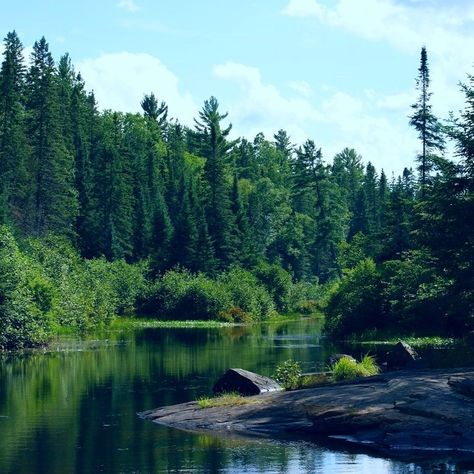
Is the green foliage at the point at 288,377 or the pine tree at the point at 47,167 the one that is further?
the pine tree at the point at 47,167

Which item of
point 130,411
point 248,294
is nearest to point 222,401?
point 130,411

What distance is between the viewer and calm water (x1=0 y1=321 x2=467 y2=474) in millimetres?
27312

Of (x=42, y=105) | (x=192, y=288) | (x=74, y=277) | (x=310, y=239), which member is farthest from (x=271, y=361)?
(x=310, y=239)

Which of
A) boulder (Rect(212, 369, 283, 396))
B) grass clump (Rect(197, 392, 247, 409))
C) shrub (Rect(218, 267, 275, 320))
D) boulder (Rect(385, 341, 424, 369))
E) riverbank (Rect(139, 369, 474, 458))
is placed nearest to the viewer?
riverbank (Rect(139, 369, 474, 458))

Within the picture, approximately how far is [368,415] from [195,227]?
9445 cm

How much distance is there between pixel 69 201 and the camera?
393 feet

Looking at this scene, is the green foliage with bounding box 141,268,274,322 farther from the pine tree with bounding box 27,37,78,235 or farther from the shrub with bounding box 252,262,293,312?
the pine tree with bounding box 27,37,78,235

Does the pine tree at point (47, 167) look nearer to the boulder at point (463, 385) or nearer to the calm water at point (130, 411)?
the calm water at point (130, 411)

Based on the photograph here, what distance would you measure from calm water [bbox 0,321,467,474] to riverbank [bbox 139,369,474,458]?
1.56 meters

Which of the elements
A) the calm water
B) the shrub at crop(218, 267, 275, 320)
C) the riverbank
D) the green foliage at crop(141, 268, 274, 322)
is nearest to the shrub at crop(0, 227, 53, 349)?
the calm water

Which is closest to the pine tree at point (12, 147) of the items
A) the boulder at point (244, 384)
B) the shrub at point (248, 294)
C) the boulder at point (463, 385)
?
the shrub at point (248, 294)

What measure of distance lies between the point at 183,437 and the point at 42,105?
86.9m

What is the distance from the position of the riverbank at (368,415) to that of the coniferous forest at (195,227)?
555 inches

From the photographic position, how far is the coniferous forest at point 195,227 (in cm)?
6091
